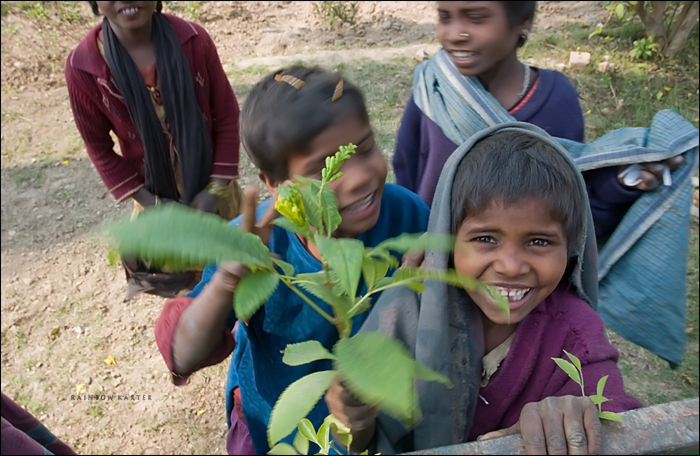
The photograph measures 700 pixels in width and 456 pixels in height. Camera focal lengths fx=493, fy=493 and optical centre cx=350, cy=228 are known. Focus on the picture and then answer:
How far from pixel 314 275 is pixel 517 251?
0.54 m

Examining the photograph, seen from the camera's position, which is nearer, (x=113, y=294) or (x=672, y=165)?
(x=672, y=165)

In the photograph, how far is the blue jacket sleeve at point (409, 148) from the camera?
2010mm

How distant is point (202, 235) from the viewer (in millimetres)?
566

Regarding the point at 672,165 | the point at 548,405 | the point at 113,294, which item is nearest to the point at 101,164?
the point at 113,294

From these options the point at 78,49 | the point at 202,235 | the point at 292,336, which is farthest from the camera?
the point at 78,49

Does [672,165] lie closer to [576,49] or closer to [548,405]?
[548,405]

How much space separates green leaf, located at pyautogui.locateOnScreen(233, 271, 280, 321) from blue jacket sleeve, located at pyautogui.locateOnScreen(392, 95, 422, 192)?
1.47m

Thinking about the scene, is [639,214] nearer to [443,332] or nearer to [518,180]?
[518,180]

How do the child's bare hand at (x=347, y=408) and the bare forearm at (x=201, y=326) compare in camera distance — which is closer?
the child's bare hand at (x=347, y=408)

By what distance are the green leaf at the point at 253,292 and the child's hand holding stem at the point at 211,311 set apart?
230mm

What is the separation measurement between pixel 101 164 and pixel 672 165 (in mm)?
2294

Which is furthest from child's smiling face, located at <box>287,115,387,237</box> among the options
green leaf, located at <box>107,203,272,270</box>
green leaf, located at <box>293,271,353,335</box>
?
green leaf, located at <box>107,203,272,270</box>

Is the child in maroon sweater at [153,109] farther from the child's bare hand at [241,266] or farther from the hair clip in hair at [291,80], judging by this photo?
the child's bare hand at [241,266]

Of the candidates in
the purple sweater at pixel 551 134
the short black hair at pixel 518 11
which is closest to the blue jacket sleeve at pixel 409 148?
the purple sweater at pixel 551 134
